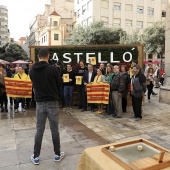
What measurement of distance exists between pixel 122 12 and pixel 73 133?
4560 cm

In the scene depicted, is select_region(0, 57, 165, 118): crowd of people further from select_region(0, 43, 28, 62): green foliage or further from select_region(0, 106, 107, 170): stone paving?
select_region(0, 43, 28, 62): green foliage

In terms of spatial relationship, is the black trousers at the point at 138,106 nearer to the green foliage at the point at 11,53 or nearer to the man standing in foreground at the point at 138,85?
the man standing in foreground at the point at 138,85

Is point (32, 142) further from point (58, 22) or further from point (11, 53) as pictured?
point (58, 22)

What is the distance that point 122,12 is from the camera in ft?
157

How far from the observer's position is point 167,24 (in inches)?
405

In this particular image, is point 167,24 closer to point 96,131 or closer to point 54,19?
point 96,131

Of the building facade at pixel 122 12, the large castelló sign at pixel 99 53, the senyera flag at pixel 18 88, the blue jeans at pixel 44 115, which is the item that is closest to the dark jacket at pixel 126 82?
the large castelló sign at pixel 99 53

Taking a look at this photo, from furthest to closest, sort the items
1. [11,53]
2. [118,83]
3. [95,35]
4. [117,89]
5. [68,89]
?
1. [11,53]
2. [95,35]
3. [68,89]
4. [117,89]
5. [118,83]

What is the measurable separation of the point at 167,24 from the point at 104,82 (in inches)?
168

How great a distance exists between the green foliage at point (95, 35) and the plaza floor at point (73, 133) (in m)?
26.9

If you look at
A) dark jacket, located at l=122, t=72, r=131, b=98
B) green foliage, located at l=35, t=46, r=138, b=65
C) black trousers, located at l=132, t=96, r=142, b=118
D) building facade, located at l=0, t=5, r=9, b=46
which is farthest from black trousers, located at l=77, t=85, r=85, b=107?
building facade, located at l=0, t=5, r=9, b=46

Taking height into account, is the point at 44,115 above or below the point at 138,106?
above

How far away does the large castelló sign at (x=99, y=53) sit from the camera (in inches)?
394

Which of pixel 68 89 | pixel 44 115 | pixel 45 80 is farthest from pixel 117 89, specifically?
pixel 45 80
